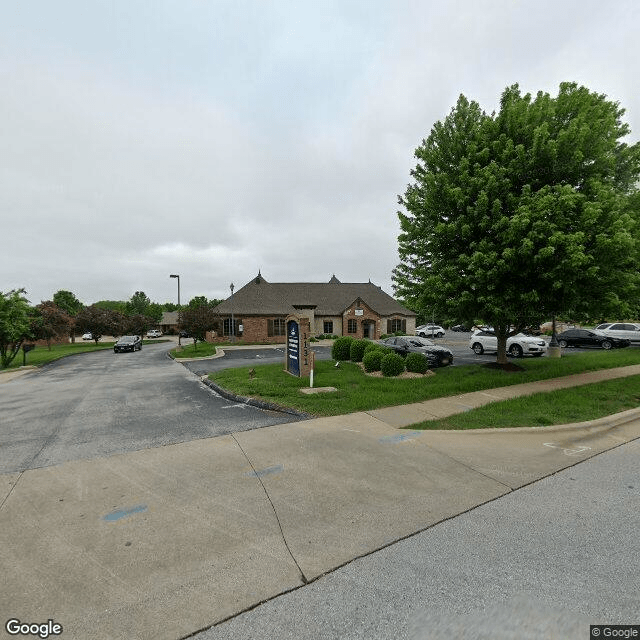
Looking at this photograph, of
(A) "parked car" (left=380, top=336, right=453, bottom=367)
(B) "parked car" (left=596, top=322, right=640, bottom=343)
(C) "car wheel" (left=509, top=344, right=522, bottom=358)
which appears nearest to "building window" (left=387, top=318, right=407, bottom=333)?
(B) "parked car" (left=596, top=322, right=640, bottom=343)

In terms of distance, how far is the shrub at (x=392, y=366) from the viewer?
1312cm

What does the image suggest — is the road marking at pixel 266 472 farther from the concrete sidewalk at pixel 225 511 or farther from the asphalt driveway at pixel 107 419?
the asphalt driveway at pixel 107 419

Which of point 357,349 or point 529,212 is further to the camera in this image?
point 357,349

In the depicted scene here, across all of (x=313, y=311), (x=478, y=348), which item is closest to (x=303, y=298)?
(x=313, y=311)

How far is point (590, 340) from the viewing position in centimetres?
2445

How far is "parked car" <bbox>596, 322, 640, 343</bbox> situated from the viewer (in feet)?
79.5

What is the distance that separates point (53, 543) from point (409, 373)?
12.3m

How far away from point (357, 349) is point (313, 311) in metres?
23.4

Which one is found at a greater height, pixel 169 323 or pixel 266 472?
pixel 169 323

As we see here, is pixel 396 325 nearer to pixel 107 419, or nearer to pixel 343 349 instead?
pixel 343 349

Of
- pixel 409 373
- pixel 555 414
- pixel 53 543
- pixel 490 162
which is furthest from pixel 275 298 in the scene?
pixel 53 543

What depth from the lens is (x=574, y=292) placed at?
10680 mm

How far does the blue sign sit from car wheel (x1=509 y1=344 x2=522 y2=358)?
15222 mm

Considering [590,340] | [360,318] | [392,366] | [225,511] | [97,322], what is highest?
[360,318]
